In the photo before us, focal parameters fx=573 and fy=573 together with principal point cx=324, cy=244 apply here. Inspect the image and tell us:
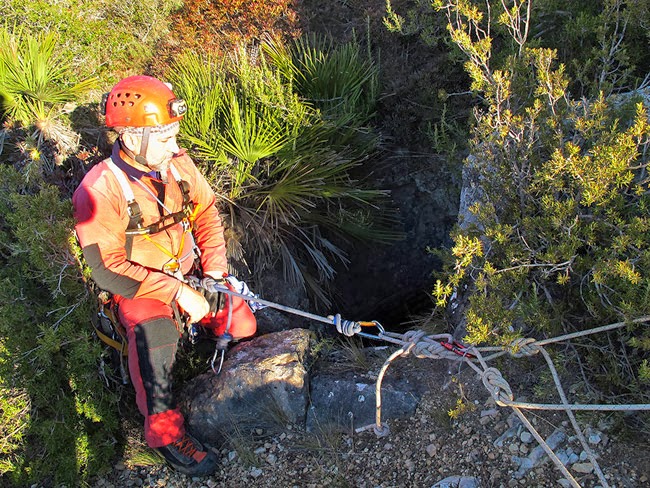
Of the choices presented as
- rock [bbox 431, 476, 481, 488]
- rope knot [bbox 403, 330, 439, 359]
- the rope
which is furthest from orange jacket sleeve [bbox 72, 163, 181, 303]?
rock [bbox 431, 476, 481, 488]

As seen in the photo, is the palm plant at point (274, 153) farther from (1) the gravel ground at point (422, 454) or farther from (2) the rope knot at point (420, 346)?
(2) the rope knot at point (420, 346)

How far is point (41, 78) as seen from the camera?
412 cm

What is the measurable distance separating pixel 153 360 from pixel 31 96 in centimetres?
228

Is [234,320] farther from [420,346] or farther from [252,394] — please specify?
[420,346]

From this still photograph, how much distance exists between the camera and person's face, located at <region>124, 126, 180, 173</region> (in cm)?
298

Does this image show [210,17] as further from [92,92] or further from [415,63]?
[415,63]

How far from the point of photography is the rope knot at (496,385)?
2385 mm

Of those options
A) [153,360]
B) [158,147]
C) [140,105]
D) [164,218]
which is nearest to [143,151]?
[158,147]

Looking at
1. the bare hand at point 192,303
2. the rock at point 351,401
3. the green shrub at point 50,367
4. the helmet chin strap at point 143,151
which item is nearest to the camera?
the helmet chin strap at point 143,151

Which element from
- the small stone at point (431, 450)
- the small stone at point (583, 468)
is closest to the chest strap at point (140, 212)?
the small stone at point (431, 450)

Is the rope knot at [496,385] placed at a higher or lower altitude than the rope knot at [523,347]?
lower

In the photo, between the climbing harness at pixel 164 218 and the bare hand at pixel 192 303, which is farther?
the bare hand at pixel 192 303

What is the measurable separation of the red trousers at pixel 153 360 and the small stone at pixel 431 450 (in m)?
1.38

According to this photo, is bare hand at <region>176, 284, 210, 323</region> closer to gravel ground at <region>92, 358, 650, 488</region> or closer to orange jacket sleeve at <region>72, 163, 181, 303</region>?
orange jacket sleeve at <region>72, 163, 181, 303</region>
